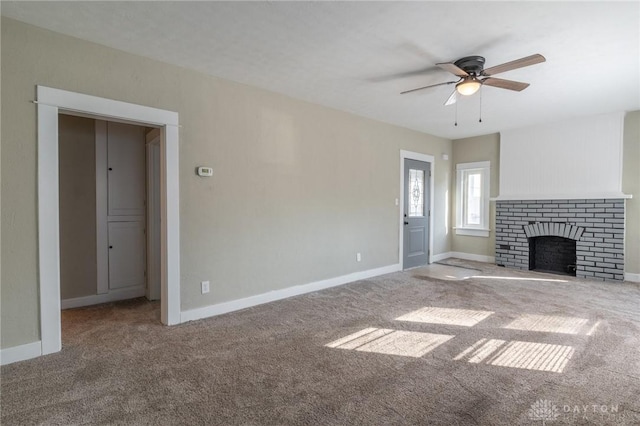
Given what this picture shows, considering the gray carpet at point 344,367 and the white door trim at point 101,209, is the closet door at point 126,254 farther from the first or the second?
the gray carpet at point 344,367

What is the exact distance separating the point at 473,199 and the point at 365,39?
16.8 feet

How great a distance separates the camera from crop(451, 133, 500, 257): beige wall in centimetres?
640

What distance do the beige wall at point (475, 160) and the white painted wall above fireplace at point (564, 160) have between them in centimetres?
18

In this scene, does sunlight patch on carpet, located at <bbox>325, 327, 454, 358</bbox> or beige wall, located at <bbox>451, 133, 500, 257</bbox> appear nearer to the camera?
sunlight patch on carpet, located at <bbox>325, 327, 454, 358</bbox>

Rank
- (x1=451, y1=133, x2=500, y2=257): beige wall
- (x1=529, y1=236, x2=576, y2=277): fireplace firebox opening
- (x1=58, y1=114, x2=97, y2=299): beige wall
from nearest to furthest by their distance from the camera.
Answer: (x1=58, y1=114, x2=97, y2=299): beige wall, (x1=529, y1=236, x2=576, y2=277): fireplace firebox opening, (x1=451, y1=133, x2=500, y2=257): beige wall

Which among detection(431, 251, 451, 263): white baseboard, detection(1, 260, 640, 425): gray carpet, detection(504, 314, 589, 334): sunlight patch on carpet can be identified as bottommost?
detection(1, 260, 640, 425): gray carpet

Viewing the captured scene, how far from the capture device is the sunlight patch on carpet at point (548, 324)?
310 cm

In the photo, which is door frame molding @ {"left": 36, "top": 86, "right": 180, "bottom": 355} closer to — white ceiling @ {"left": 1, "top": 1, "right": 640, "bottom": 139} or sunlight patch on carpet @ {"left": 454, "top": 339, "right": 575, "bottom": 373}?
white ceiling @ {"left": 1, "top": 1, "right": 640, "bottom": 139}

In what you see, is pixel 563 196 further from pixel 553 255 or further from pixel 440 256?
pixel 440 256

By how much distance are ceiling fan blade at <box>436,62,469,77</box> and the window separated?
13.2 ft

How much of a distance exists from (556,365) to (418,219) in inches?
155

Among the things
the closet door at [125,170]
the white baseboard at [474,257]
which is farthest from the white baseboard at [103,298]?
the white baseboard at [474,257]

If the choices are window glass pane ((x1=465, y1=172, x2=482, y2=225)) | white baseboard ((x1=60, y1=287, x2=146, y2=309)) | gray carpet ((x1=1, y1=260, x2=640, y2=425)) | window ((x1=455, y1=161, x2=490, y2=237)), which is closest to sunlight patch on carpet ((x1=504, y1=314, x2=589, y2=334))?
gray carpet ((x1=1, y1=260, x2=640, y2=425))

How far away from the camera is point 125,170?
4191mm
